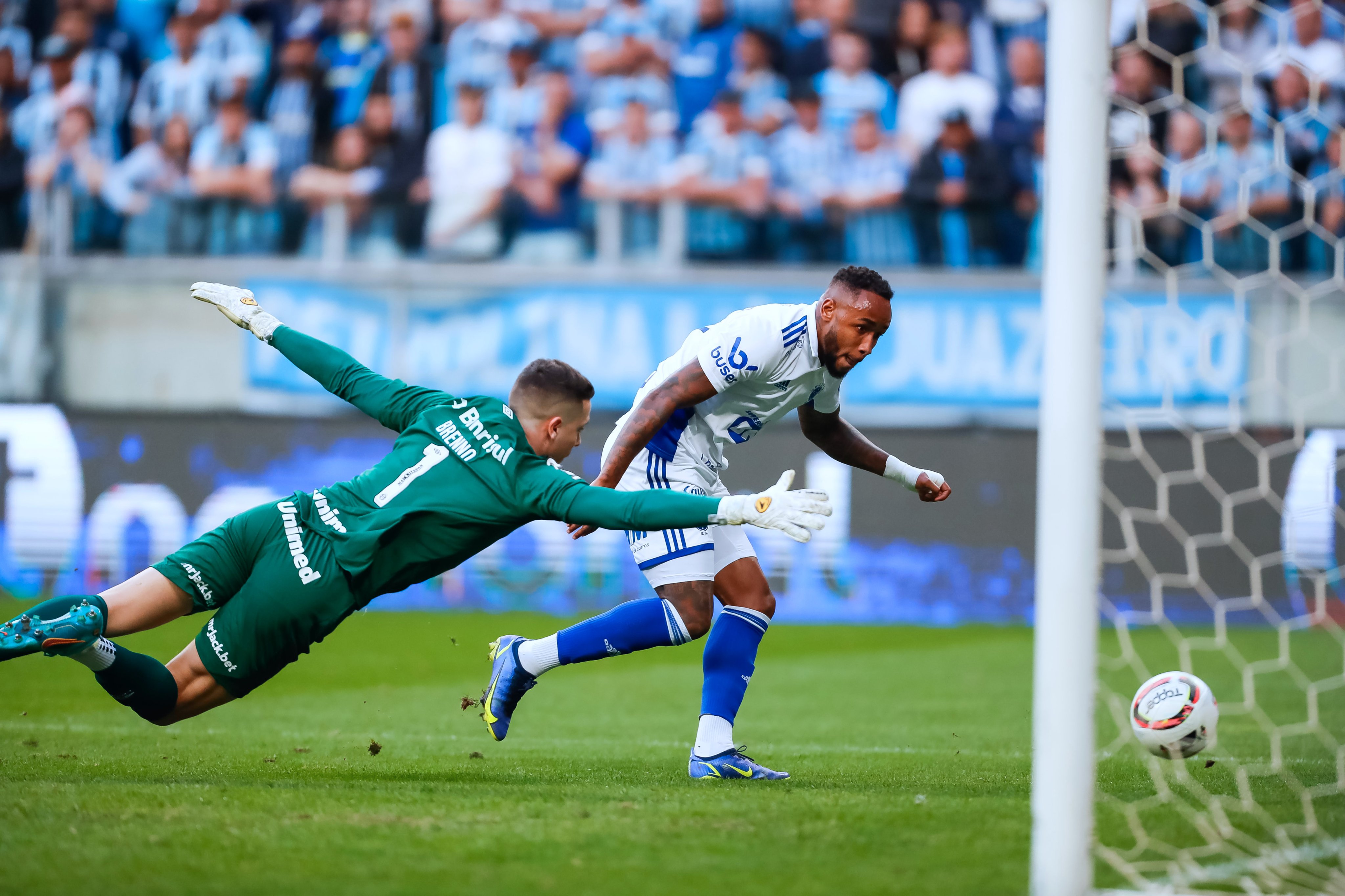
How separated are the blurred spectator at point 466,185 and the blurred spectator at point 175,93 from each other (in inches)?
95.6

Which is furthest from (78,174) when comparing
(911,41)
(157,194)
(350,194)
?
(911,41)

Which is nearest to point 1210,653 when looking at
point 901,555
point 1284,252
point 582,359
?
point 901,555

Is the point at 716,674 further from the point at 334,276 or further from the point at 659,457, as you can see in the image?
the point at 334,276

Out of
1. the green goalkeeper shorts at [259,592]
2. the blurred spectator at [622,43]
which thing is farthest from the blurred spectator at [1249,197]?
the green goalkeeper shorts at [259,592]

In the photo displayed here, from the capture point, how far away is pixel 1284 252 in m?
13.0

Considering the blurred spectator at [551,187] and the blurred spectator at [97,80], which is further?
the blurred spectator at [97,80]

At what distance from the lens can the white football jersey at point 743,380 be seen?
4879 mm

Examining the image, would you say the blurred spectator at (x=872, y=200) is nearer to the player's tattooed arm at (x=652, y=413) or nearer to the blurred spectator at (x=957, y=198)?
the blurred spectator at (x=957, y=198)

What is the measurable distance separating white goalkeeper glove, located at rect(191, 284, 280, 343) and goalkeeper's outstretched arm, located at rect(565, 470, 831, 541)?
1.41 m

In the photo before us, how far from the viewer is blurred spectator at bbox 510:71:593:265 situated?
13352mm

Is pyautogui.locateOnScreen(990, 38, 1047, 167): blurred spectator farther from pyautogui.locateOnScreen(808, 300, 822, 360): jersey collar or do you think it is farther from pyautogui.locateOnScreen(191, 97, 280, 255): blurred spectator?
pyautogui.locateOnScreen(808, 300, 822, 360): jersey collar

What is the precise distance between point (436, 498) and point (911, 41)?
11.2m

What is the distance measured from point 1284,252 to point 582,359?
6806 mm

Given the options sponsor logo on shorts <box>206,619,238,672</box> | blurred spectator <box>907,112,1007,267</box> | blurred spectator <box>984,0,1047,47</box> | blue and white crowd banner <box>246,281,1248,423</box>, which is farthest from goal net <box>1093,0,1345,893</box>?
sponsor logo on shorts <box>206,619,238,672</box>
